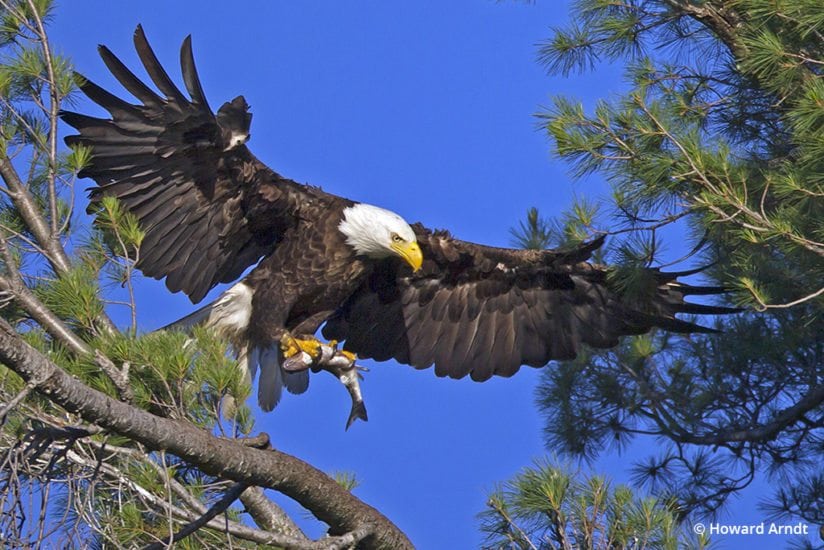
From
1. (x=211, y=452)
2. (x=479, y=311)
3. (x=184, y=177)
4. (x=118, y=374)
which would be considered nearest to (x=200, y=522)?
(x=211, y=452)

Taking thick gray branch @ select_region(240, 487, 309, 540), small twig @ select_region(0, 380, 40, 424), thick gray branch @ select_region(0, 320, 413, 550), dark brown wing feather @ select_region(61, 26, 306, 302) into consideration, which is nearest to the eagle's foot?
dark brown wing feather @ select_region(61, 26, 306, 302)

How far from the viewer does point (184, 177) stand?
4547mm

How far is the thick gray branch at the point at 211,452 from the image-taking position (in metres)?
2.58

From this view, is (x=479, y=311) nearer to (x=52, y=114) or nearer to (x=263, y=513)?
(x=263, y=513)

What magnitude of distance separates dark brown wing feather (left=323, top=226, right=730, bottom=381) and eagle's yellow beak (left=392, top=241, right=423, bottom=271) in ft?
1.12

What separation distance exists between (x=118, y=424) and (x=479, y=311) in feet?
9.40

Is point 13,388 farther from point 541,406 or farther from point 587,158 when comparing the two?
point 541,406

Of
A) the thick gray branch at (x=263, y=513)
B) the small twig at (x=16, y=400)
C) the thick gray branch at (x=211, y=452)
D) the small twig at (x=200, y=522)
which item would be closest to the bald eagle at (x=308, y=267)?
the thick gray branch at (x=263, y=513)

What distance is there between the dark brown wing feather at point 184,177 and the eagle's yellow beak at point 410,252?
0.45 metres

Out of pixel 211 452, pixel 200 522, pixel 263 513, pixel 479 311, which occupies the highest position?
pixel 479 311

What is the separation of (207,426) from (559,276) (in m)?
2.46

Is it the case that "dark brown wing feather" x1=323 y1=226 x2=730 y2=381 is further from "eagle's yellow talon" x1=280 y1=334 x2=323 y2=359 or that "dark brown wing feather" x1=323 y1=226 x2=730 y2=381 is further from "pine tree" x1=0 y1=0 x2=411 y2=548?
"pine tree" x1=0 y1=0 x2=411 y2=548

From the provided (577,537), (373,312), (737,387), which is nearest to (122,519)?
(577,537)

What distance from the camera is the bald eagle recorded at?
14.2ft
